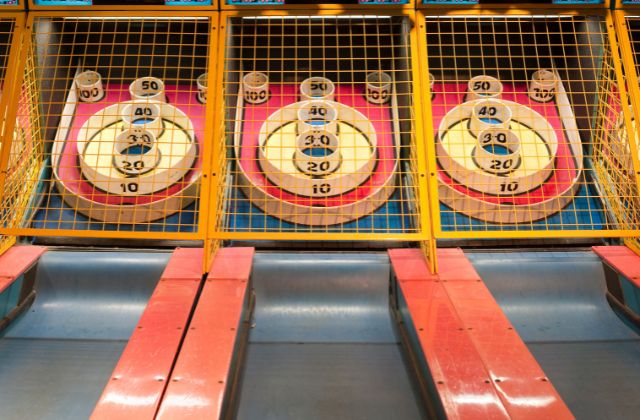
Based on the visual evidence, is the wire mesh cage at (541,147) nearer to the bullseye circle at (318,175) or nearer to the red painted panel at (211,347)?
the bullseye circle at (318,175)

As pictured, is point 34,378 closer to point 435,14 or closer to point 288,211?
point 288,211

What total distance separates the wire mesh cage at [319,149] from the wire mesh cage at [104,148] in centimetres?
17

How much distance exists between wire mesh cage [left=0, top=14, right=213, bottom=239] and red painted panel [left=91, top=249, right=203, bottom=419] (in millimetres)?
297

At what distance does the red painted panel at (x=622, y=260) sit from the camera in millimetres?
1554

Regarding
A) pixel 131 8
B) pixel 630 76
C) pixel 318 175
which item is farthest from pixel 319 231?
pixel 630 76

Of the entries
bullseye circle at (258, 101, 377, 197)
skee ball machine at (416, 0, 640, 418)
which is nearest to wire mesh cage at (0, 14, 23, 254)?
bullseye circle at (258, 101, 377, 197)

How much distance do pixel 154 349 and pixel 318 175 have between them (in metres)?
1.00

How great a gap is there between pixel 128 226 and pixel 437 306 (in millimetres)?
1375

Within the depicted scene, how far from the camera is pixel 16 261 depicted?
1620mm

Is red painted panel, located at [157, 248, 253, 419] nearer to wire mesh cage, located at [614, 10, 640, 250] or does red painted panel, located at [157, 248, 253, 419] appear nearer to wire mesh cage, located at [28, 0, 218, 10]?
wire mesh cage, located at [28, 0, 218, 10]

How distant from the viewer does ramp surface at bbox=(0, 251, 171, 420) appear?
1273 millimetres

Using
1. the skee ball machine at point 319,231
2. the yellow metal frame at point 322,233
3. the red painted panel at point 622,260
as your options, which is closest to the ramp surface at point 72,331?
the skee ball machine at point 319,231

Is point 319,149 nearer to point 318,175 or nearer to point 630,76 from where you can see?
point 318,175

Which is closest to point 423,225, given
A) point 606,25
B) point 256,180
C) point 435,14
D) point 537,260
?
point 537,260
